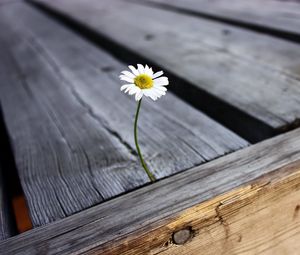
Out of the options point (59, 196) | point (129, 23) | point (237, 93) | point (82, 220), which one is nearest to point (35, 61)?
point (129, 23)

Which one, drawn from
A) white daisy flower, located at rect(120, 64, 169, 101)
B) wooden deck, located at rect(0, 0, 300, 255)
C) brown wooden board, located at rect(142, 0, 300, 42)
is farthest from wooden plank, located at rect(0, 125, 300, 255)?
brown wooden board, located at rect(142, 0, 300, 42)

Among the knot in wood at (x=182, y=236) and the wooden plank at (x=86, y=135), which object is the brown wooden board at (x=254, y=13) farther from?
the knot in wood at (x=182, y=236)

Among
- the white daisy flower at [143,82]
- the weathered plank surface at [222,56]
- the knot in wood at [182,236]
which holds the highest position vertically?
the weathered plank surface at [222,56]

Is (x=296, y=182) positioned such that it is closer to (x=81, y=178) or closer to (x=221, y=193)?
(x=221, y=193)

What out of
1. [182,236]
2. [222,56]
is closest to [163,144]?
[182,236]

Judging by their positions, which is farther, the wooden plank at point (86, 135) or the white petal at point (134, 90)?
the wooden plank at point (86, 135)

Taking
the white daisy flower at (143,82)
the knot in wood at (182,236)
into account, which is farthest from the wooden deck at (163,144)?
the white daisy flower at (143,82)

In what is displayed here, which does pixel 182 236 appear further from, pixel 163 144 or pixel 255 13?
pixel 255 13

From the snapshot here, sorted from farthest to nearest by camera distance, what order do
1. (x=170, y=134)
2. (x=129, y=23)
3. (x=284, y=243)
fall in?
(x=129, y=23) < (x=170, y=134) < (x=284, y=243)
